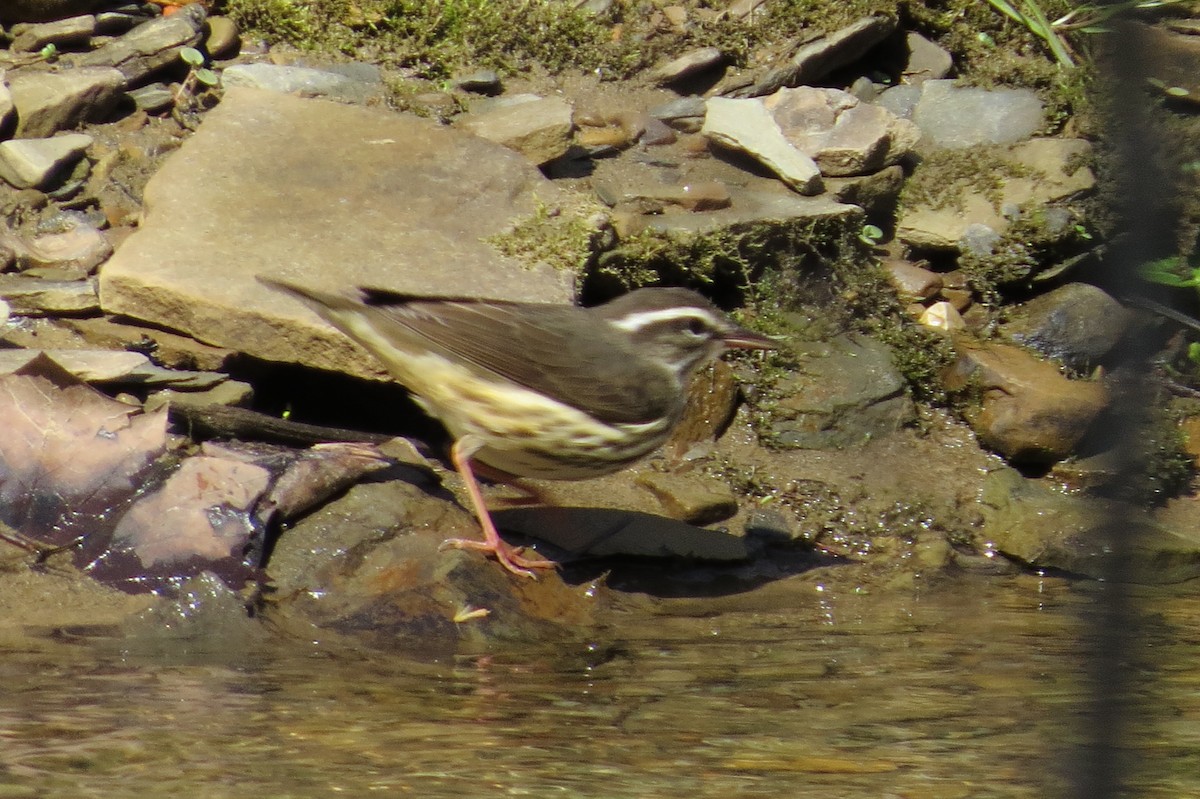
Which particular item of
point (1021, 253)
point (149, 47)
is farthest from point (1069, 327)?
point (149, 47)

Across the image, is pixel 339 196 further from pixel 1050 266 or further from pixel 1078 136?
pixel 1078 136

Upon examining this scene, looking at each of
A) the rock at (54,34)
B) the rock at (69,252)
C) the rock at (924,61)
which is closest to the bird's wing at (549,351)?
the rock at (69,252)

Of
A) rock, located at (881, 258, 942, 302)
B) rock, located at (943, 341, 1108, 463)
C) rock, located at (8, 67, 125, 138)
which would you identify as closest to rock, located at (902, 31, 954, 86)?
rock, located at (881, 258, 942, 302)

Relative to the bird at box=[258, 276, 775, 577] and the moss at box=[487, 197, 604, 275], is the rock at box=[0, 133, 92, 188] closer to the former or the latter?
the bird at box=[258, 276, 775, 577]

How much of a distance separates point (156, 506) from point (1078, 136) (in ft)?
20.2

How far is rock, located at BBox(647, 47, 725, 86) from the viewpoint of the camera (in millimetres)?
9250

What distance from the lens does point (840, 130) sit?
8688 mm

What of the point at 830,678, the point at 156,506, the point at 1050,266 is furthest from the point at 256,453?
the point at 1050,266

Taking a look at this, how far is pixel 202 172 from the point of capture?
7.48 metres

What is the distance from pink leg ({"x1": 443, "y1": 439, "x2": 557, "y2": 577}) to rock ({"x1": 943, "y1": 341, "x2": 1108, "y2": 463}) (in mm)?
2820

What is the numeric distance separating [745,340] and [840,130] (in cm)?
243

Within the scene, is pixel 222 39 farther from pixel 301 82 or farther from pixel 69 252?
pixel 69 252

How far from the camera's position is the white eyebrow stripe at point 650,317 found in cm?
662

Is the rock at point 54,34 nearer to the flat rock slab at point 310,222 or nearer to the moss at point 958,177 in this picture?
the flat rock slab at point 310,222
